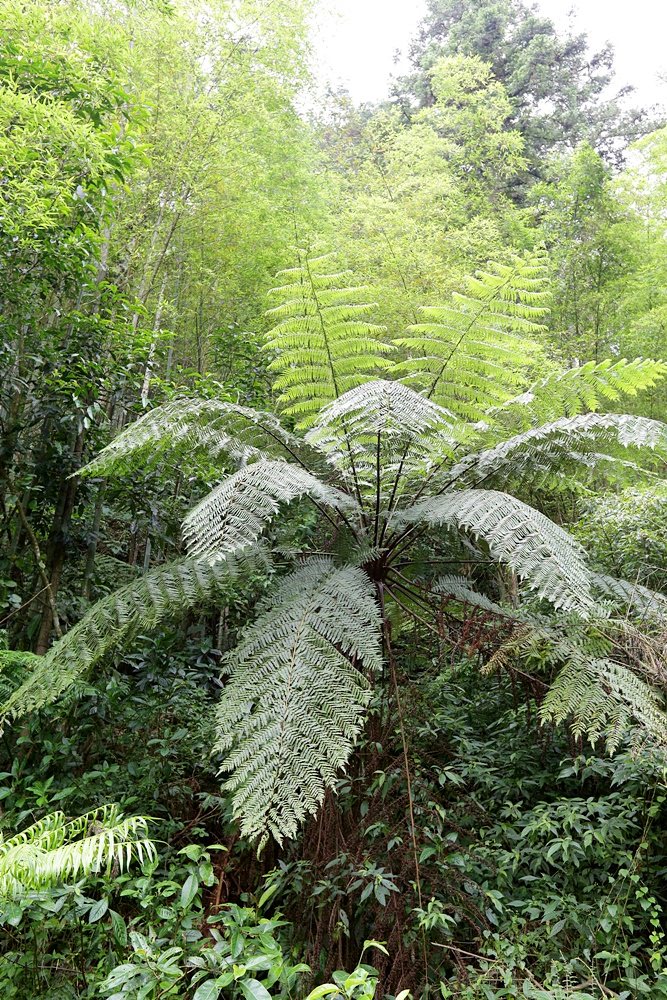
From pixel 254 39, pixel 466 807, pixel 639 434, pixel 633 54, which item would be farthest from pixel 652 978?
pixel 633 54

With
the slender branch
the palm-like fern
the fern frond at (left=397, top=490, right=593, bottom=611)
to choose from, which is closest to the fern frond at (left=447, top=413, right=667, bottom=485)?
the palm-like fern

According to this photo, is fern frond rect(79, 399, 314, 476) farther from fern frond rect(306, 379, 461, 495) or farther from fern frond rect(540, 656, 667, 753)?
fern frond rect(540, 656, 667, 753)

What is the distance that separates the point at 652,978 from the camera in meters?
1.53

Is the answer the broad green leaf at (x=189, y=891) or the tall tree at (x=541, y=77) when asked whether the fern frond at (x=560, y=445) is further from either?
the tall tree at (x=541, y=77)

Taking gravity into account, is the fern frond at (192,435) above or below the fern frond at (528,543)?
above

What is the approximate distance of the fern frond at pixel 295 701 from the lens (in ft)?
4.34

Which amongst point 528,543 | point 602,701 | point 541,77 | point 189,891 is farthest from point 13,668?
point 541,77

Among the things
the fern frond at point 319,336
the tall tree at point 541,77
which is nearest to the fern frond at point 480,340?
the fern frond at point 319,336

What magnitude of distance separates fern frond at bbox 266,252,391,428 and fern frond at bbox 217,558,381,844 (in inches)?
32.3

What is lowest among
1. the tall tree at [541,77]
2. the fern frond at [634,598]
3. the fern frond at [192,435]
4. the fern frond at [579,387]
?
the fern frond at [634,598]

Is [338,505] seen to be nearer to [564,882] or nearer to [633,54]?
[564,882]

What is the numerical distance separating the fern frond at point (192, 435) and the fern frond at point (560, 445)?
0.64 metres

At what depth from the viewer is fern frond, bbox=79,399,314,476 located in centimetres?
185

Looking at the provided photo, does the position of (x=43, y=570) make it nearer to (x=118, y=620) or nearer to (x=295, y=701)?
(x=118, y=620)
